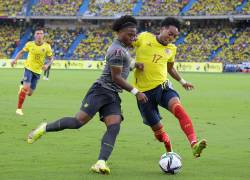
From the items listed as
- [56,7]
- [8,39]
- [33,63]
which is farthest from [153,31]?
[33,63]

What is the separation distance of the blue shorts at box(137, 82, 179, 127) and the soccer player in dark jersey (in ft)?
2.52

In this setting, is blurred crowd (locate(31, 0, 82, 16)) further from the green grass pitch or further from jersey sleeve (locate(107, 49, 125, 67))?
jersey sleeve (locate(107, 49, 125, 67))

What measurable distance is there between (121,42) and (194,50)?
58028mm

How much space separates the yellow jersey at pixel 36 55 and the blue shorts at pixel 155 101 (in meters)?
9.17

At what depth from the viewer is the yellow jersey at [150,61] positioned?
952cm

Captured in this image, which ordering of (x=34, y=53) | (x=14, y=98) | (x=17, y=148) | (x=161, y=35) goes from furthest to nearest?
(x=14, y=98) < (x=34, y=53) < (x=17, y=148) < (x=161, y=35)

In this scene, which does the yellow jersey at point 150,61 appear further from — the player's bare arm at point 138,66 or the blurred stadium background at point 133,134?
the blurred stadium background at point 133,134

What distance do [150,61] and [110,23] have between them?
65.5m

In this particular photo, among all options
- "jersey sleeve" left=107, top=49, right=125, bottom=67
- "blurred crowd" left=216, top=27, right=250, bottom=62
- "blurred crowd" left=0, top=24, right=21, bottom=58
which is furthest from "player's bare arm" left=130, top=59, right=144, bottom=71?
"blurred crowd" left=0, top=24, right=21, bottom=58

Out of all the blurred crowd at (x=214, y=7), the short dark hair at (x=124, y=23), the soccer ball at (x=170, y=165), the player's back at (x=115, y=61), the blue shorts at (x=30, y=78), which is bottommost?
the soccer ball at (x=170, y=165)

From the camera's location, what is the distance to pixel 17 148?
10.6m

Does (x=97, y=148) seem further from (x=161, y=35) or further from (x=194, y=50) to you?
(x=194, y=50)

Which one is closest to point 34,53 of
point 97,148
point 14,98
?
point 14,98

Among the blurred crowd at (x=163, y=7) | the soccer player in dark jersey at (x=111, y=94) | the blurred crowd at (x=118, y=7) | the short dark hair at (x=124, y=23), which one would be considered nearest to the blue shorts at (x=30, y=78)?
the soccer player in dark jersey at (x=111, y=94)
